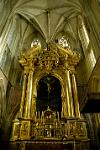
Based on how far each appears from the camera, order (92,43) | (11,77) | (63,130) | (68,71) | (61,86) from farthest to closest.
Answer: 1. (11,77)
2. (92,43)
3. (68,71)
4. (61,86)
5. (63,130)

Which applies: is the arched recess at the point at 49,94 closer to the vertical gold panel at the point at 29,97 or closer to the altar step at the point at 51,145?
the vertical gold panel at the point at 29,97

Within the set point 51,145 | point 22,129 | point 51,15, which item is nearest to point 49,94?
point 22,129

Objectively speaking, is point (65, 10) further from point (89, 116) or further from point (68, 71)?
point (89, 116)

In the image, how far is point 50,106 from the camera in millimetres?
10227

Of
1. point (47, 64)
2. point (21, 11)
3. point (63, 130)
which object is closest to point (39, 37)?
point (21, 11)

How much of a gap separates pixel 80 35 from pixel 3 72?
293 inches

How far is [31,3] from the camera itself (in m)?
15.6

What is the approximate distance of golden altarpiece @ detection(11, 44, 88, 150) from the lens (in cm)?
860

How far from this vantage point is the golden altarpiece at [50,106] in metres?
8.60

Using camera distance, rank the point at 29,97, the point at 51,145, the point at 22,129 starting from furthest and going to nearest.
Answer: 1. the point at 29,97
2. the point at 22,129
3. the point at 51,145

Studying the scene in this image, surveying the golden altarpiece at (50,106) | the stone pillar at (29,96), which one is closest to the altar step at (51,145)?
the golden altarpiece at (50,106)

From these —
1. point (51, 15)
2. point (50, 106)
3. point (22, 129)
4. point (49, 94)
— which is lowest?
point (22, 129)

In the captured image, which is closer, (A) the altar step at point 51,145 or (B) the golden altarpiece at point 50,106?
(A) the altar step at point 51,145

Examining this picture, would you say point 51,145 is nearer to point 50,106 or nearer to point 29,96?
point 50,106
